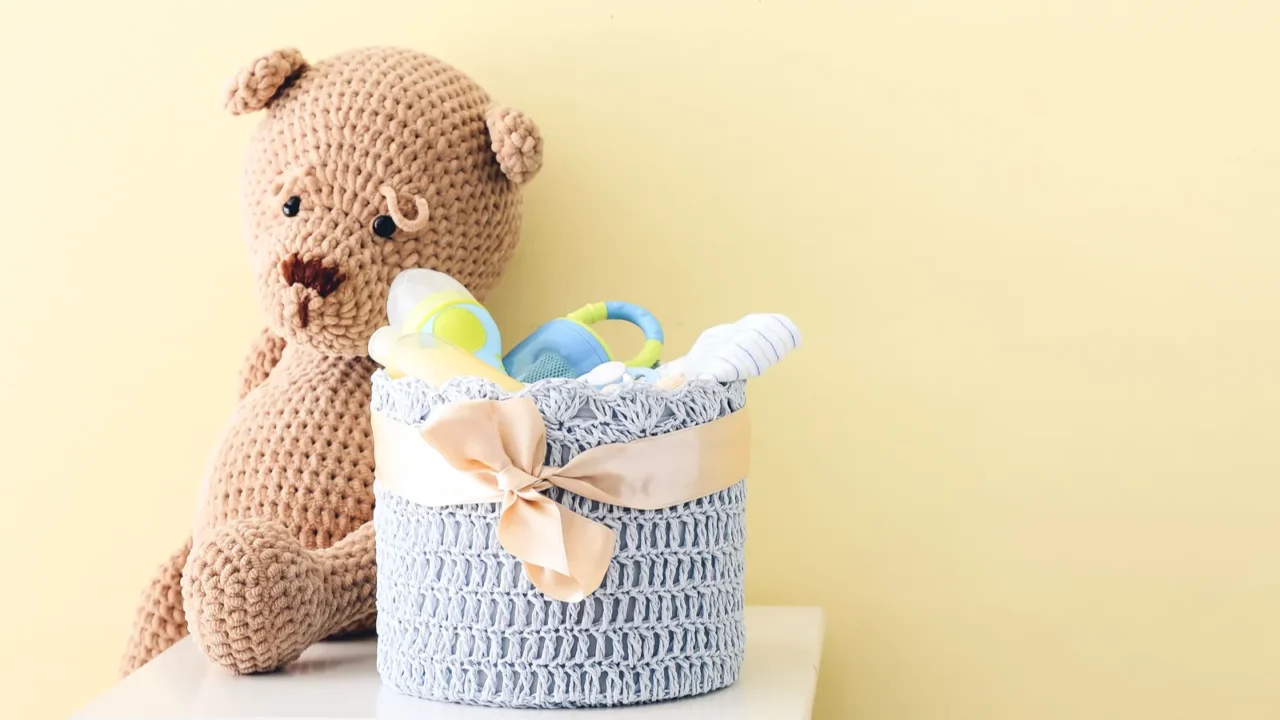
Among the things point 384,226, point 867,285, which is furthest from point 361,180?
point 867,285

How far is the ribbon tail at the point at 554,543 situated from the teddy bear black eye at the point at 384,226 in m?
0.28

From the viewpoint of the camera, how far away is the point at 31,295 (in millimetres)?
1142

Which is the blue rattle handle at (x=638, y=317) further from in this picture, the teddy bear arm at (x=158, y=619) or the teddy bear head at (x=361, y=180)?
the teddy bear arm at (x=158, y=619)

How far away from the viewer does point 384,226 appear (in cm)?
91

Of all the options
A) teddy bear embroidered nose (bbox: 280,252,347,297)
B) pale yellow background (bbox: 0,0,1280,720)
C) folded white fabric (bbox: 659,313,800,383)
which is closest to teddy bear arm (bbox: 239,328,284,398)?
pale yellow background (bbox: 0,0,1280,720)

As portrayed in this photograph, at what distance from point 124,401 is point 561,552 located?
0.60 meters

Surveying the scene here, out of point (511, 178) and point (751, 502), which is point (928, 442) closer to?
point (751, 502)

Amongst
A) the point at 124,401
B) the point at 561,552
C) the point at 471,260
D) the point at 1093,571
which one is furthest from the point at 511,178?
the point at 1093,571

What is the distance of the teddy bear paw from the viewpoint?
79 centimetres

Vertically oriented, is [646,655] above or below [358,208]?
below

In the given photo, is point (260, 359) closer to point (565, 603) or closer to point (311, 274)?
point (311, 274)

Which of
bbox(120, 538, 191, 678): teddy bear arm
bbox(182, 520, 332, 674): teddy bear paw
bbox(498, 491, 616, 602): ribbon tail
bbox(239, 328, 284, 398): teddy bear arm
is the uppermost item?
bbox(239, 328, 284, 398): teddy bear arm

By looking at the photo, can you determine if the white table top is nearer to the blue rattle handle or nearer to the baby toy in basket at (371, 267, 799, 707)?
the baby toy in basket at (371, 267, 799, 707)

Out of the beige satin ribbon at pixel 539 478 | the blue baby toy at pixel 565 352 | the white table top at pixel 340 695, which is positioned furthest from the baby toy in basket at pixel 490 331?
the white table top at pixel 340 695
